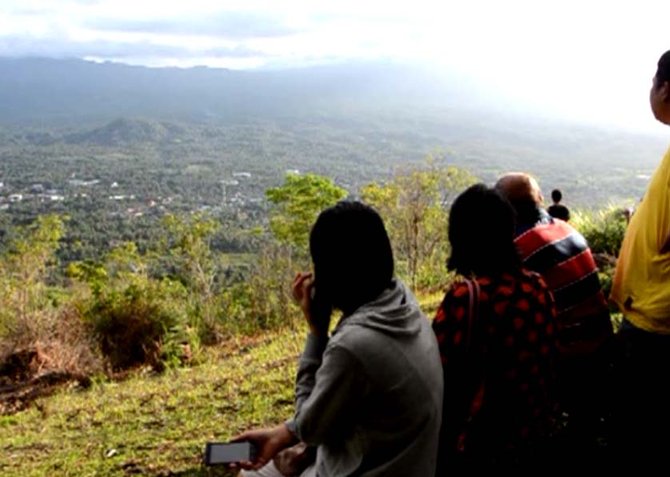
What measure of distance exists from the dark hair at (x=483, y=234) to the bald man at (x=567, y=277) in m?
0.40

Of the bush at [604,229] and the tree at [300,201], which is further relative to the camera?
the tree at [300,201]

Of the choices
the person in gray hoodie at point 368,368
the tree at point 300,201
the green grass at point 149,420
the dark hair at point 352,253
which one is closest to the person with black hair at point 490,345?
the person in gray hoodie at point 368,368

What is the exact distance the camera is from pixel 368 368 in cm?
174

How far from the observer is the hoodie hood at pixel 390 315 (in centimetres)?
178

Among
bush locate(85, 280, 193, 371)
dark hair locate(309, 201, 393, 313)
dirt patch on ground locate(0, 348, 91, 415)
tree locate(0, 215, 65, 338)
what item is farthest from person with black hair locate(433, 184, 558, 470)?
tree locate(0, 215, 65, 338)

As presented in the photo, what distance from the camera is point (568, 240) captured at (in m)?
2.64

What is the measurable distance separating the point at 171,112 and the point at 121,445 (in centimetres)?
15887

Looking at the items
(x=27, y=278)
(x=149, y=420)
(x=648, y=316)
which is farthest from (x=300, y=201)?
(x=648, y=316)

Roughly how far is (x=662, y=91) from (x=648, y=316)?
74cm

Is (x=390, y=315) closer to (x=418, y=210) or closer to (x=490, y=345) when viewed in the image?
(x=490, y=345)

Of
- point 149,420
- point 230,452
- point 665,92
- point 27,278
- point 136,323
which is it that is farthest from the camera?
point 27,278

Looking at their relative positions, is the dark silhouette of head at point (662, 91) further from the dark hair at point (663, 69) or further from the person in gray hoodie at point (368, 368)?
the person in gray hoodie at point (368, 368)

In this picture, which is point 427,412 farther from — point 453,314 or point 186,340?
point 186,340

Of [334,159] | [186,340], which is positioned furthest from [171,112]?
[186,340]
